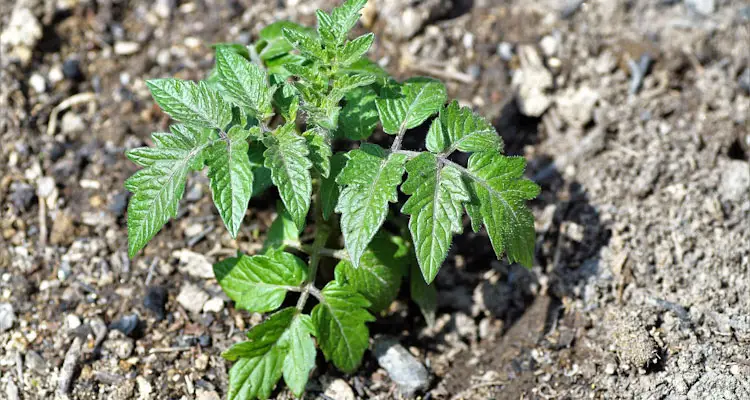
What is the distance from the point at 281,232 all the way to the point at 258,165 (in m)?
0.41

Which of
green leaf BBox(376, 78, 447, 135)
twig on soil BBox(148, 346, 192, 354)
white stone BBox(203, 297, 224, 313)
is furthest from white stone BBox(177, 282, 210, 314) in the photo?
green leaf BBox(376, 78, 447, 135)

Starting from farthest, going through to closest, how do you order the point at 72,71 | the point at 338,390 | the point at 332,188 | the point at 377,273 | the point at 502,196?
the point at 72,71, the point at 338,390, the point at 377,273, the point at 332,188, the point at 502,196

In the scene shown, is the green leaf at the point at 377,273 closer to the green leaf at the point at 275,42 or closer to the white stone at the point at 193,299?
the white stone at the point at 193,299

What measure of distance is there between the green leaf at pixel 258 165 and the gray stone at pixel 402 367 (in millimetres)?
874

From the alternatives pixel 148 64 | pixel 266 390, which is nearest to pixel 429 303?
pixel 266 390

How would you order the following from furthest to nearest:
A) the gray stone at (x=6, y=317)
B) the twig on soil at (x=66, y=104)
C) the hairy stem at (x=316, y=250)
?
the twig on soil at (x=66, y=104) → the gray stone at (x=6, y=317) → the hairy stem at (x=316, y=250)

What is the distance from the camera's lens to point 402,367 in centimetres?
312

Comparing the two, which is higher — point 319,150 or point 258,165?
point 319,150

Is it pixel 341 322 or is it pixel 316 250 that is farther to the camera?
pixel 316 250

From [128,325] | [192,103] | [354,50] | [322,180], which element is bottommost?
[128,325]

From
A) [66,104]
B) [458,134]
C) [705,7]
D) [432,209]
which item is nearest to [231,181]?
[432,209]

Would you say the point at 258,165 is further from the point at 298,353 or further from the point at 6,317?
the point at 6,317

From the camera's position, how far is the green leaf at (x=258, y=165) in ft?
8.96

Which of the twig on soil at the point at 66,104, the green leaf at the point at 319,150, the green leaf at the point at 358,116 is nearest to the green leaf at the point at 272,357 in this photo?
the green leaf at the point at 319,150
